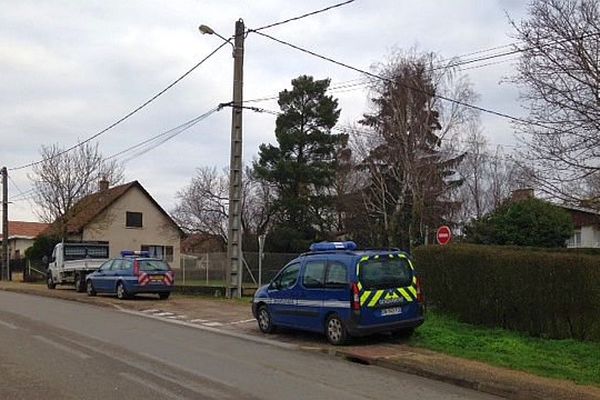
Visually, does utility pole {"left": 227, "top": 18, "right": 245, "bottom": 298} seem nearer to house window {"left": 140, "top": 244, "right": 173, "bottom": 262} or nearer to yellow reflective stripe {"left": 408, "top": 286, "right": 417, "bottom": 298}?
yellow reflective stripe {"left": 408, "top": 286, "right": 417, "bottom": 298}

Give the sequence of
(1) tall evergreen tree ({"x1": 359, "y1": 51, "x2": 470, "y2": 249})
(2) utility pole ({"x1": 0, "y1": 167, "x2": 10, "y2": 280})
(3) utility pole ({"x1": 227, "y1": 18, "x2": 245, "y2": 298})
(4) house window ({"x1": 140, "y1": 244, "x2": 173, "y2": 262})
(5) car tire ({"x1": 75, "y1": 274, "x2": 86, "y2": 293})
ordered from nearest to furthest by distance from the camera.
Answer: (3) utility pole ({"x1": 227, "y1": 18, "x2": 245, "y2": 298}) < (5) car tire ({"x1": 75, "y1": 274, "x2": 86, "y2": 293}) < (1) tall evergreen tree ({"x1": 359, "y1": 51, "x2": 470, "y2": 249}) < (2) utility pole ({"x1": 0, "y1": 167, "x2": 10, "y2": 280}) < (4) house window ({"x1": 140, "y1": 244, "x2": 173, "y2": 262})

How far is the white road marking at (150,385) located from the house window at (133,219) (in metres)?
45.8

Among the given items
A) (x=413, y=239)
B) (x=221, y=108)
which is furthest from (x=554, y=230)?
(x=221, y=108)

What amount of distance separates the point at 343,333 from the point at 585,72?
32.1 ft

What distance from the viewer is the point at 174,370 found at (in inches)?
399

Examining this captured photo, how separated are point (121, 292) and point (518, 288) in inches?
607

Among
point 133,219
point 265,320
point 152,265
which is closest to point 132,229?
point 133,219

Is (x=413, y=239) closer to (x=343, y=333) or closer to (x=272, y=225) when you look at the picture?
(x=272, y=225)

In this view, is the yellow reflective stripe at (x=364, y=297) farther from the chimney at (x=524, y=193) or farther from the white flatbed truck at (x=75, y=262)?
the white flatbed truck at (x=75, y=262)

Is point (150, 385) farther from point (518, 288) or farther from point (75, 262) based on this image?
point (75, 262)

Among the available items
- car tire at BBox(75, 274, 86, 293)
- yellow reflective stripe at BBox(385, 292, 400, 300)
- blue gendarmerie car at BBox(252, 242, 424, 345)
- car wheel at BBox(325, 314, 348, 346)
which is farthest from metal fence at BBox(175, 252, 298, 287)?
yellow reflective stripe at BBox(385, 292, 400, 300)

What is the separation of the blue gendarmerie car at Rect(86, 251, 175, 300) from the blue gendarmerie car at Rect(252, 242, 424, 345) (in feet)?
37.3

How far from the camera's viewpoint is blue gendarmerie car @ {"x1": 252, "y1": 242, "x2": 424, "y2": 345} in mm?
12500

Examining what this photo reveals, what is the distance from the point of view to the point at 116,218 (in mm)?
53375
